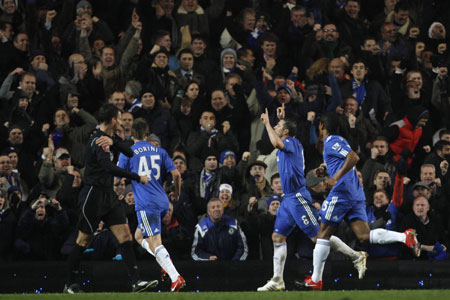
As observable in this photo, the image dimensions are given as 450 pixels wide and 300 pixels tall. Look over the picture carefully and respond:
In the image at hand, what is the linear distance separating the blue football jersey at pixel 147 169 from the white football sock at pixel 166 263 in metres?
0.62

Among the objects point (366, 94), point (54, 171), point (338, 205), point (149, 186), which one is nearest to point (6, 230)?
point (54, 171)

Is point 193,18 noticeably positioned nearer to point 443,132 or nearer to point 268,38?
point 268,38

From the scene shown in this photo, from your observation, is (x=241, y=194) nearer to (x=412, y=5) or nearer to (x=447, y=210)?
(x=447, y=210)

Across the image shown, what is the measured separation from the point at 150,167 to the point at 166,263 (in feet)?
4.21

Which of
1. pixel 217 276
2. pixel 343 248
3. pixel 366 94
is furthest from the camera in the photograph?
pixel 366 94

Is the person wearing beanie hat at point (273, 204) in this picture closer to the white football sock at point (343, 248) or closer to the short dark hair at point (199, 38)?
the white football sock at point (343, 248)

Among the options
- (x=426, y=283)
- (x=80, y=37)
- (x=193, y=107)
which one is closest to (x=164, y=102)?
(x=193, y=107)

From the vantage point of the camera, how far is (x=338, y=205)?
11969 mm

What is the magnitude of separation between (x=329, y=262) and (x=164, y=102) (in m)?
4.90

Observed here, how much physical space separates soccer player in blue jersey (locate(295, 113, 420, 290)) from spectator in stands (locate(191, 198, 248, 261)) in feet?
7.77

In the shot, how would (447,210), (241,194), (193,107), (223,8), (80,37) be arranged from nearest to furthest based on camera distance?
1. (447,210)
2. (241,194)
3. (193,107)
4. (80,37)
5. (223,8)

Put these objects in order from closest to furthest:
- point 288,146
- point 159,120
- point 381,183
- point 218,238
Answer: point 288,146 < point 218,238 < point 381,183 < point 159,120

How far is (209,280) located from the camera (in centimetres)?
1372

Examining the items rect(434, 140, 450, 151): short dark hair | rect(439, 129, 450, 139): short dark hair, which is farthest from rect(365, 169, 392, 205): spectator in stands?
rect(439, 129, 450, 139): short dark hair
